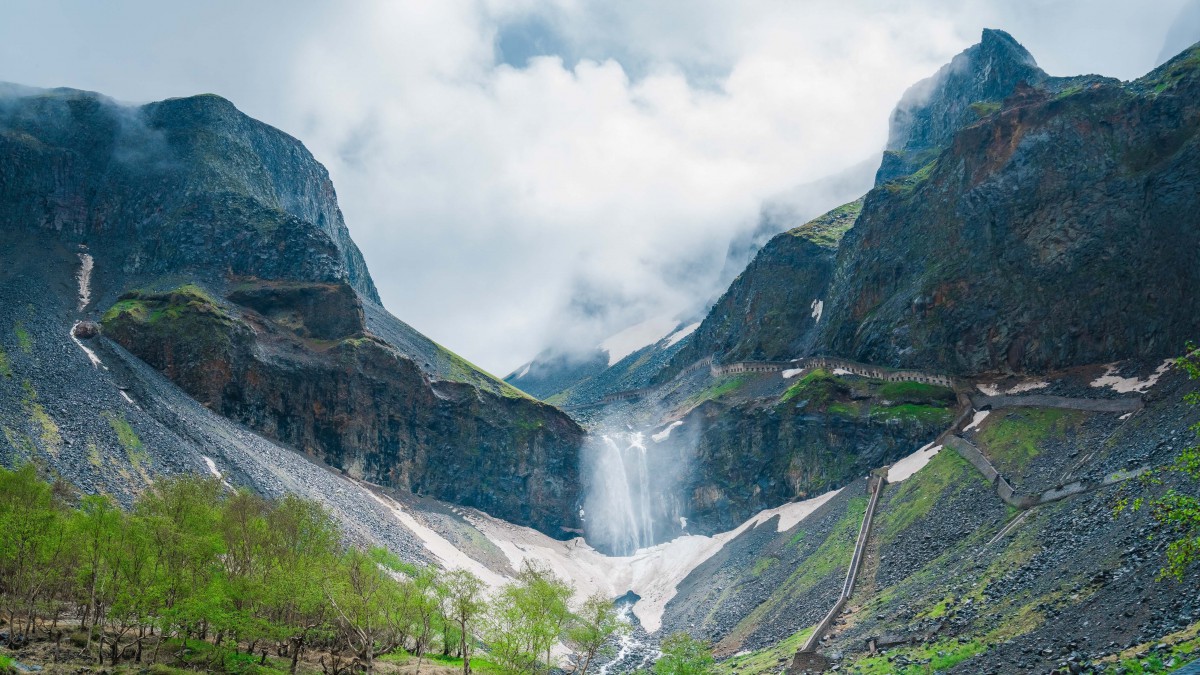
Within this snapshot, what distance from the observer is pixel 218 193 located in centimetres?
14688

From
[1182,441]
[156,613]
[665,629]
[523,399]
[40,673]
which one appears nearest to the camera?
[40,673]

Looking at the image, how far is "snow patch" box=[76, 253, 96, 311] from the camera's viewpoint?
120181mm

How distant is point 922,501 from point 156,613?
62.0 meters

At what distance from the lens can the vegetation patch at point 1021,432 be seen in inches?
2726

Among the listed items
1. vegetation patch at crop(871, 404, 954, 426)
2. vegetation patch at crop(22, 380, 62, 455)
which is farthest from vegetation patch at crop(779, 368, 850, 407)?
vegetation patch at crop(22, 380, 62, 455)

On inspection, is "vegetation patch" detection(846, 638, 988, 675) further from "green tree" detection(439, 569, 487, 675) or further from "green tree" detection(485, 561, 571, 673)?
"green tree" detection(439, 569, 487, 675)

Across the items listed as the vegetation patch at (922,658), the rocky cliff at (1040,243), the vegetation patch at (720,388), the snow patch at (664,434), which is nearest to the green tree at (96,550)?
the vegetation patch at (922,658)

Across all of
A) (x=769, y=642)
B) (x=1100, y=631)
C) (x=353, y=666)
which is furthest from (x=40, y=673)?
(x=769, y=642)

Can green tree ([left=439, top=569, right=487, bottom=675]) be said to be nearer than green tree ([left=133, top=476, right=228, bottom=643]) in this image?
No

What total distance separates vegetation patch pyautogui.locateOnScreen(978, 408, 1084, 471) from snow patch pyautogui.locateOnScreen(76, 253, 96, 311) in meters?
124

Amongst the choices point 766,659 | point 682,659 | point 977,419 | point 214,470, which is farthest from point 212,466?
point 977,419

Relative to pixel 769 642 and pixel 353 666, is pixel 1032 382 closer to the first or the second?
pixel 769 642

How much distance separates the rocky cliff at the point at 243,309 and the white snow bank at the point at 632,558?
29.0 ft

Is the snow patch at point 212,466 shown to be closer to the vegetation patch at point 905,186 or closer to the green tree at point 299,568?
A: the green tree at point 299,568
